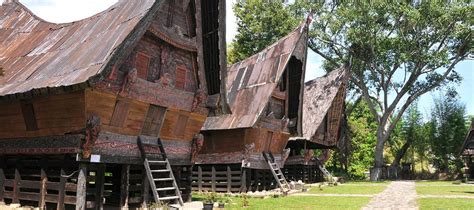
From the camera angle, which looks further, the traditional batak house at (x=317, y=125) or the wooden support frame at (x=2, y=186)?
Result: the traditional batak house at (x=317, y=125)

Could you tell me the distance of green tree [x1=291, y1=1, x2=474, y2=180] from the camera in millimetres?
34281

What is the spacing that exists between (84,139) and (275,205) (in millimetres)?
7170

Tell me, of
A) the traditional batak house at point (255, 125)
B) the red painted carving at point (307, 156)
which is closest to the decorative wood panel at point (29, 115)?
the traditional batak house at point (255, 125)

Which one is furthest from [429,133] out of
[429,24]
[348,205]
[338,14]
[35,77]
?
[35,77]

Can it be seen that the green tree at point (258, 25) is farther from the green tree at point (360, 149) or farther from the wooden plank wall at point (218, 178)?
the wooden plank wall at point (218, 178)

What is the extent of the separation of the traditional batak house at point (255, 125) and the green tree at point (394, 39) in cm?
1380

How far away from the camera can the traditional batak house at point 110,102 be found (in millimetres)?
11617

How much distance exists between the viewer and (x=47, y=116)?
12172mm

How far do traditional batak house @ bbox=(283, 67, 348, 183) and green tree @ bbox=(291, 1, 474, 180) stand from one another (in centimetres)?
502

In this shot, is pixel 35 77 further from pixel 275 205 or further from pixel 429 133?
pixel 429 133

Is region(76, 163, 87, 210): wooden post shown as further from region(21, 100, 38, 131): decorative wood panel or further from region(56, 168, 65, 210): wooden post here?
region(21, 100, 38, 131): decorative wood panel

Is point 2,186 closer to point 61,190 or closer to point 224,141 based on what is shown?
point 61,190

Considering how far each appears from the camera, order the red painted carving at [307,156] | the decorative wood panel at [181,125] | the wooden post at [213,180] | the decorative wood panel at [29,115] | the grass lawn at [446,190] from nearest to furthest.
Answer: the decorative wood panel at [29,115], the decorative wood panel at [181,125], the wooden post at [213,180], the grass lawn at [446,190], the red painted carving at [307,156]

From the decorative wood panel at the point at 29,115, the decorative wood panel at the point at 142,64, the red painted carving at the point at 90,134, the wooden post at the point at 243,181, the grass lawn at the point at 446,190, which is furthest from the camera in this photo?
the grass lawn at the point at 446,190
